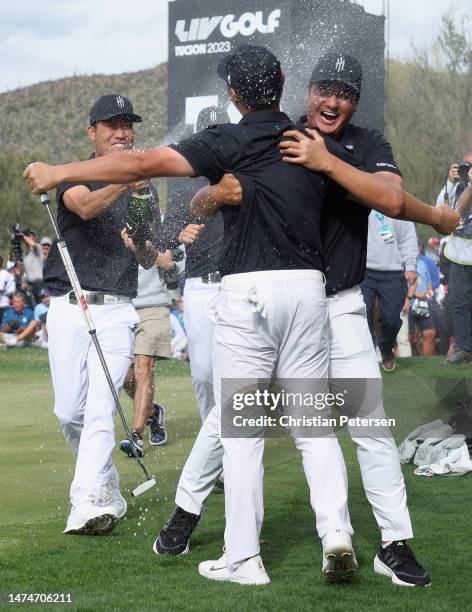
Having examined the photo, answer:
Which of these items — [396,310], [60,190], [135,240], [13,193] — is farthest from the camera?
[13,193]

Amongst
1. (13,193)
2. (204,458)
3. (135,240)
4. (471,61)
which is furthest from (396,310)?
(13,193)

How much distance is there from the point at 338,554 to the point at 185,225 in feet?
10.9

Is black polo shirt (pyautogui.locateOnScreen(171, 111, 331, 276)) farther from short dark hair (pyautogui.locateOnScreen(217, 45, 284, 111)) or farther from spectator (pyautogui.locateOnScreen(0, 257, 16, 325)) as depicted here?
spectator (pyautogui.locateOnScreen(0, 257, 16, 325))

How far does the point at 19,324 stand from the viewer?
70.1ft

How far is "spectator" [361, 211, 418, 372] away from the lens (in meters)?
12.5

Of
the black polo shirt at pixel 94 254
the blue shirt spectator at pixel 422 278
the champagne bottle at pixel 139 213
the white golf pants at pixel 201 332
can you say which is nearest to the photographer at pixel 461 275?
the blue shirt spectator at pixel 422 278

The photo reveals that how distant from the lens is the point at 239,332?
4770mm

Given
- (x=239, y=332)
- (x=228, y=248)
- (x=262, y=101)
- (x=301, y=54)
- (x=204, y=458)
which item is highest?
(x=301, y=54)

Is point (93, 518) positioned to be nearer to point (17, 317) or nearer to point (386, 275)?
point (386, 275)

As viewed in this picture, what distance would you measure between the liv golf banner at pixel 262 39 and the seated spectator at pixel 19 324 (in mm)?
4376

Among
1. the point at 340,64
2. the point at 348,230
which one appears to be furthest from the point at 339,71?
the point at 348,230

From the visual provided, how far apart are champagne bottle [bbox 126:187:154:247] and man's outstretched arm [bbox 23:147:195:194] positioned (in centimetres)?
145

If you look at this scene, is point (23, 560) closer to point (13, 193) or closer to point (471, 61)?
point (471, 61)

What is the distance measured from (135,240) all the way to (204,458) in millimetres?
1596
